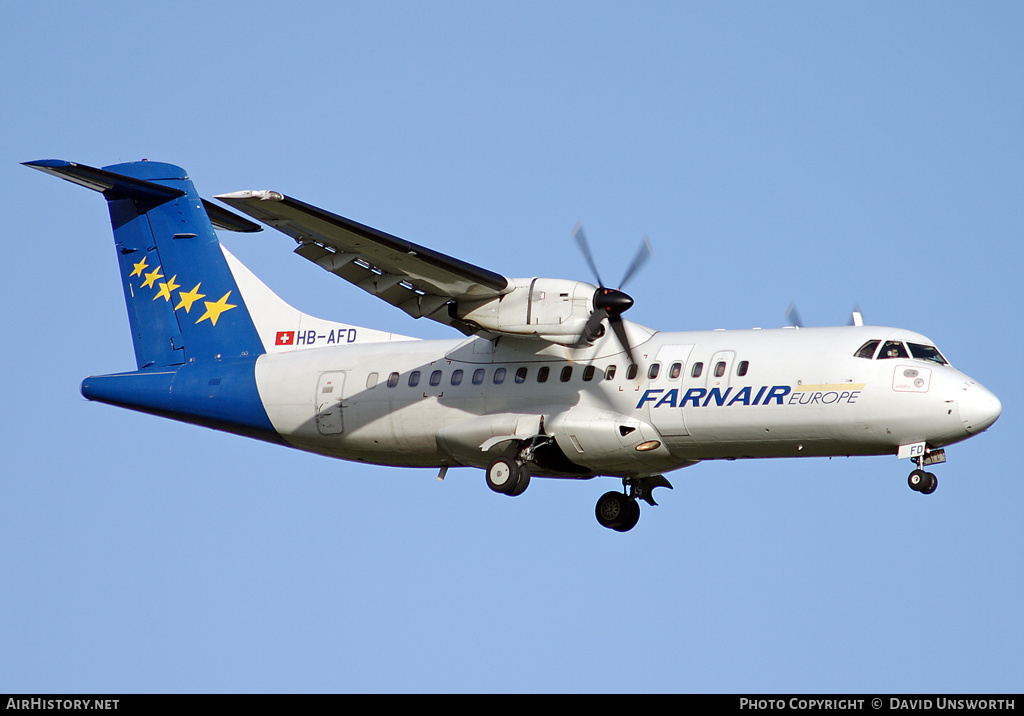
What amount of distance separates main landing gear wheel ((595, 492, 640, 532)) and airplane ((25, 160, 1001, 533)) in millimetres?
27

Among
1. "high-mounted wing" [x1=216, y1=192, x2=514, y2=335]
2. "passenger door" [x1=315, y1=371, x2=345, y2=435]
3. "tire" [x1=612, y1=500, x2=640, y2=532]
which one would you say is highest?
"high-mounted wing" [x1=216, y1=192, x2=514, y2=335]

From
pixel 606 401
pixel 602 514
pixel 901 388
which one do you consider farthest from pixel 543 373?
pixel 901 388

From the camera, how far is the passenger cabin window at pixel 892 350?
61.2ft

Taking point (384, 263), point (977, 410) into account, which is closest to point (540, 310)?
point (384, 263)

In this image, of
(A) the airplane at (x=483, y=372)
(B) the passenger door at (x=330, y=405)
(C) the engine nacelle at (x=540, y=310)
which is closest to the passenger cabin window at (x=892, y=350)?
(A) the airplane at (x=483, y=372)

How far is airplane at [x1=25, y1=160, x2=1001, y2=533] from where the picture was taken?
730 inches

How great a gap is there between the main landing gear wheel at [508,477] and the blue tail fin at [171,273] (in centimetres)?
530

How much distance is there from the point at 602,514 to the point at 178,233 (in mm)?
8895

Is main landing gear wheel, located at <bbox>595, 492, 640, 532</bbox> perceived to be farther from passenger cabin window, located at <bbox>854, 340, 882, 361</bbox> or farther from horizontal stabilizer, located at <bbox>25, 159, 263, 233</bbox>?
horizontal stabilizer, located at <bbox>25, 159, 263, 233</bbox>

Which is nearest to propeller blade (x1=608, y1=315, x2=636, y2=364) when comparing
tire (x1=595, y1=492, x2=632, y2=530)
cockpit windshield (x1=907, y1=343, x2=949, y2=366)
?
tire (x1=595, y1=492, x2=632, y2=530)

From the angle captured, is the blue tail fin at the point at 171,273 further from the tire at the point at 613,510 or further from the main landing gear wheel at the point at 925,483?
the main landing gear wheel at the point at 925,483

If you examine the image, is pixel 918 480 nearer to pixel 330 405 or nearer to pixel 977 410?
pixel 977 410
